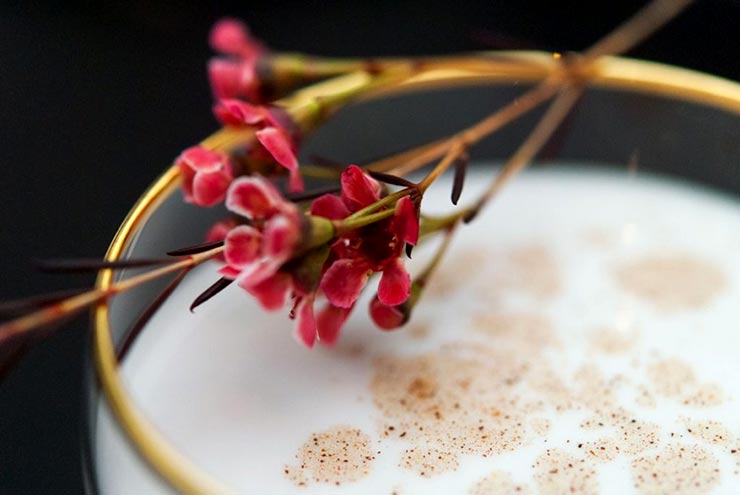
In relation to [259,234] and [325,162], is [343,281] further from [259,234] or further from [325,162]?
[325,162]

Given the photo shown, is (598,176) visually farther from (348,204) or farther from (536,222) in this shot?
(348,204)

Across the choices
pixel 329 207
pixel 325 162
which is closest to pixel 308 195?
pixel 329 207

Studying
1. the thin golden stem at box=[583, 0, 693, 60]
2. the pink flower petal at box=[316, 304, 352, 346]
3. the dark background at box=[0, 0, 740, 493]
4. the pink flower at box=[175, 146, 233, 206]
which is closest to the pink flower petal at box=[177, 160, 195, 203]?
the pink flower at box=[175, 146, 233, 206]

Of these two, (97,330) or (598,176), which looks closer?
(97,330)

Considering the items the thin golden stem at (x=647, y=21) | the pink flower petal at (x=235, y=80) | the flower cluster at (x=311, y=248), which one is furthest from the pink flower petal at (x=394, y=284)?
the thin golden stem at (x=647, y=21)

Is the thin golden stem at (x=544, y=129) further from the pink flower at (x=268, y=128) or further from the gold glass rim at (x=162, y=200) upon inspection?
the pink flower at (x=268, y=128)

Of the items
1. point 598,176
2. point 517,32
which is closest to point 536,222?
point 598,176
